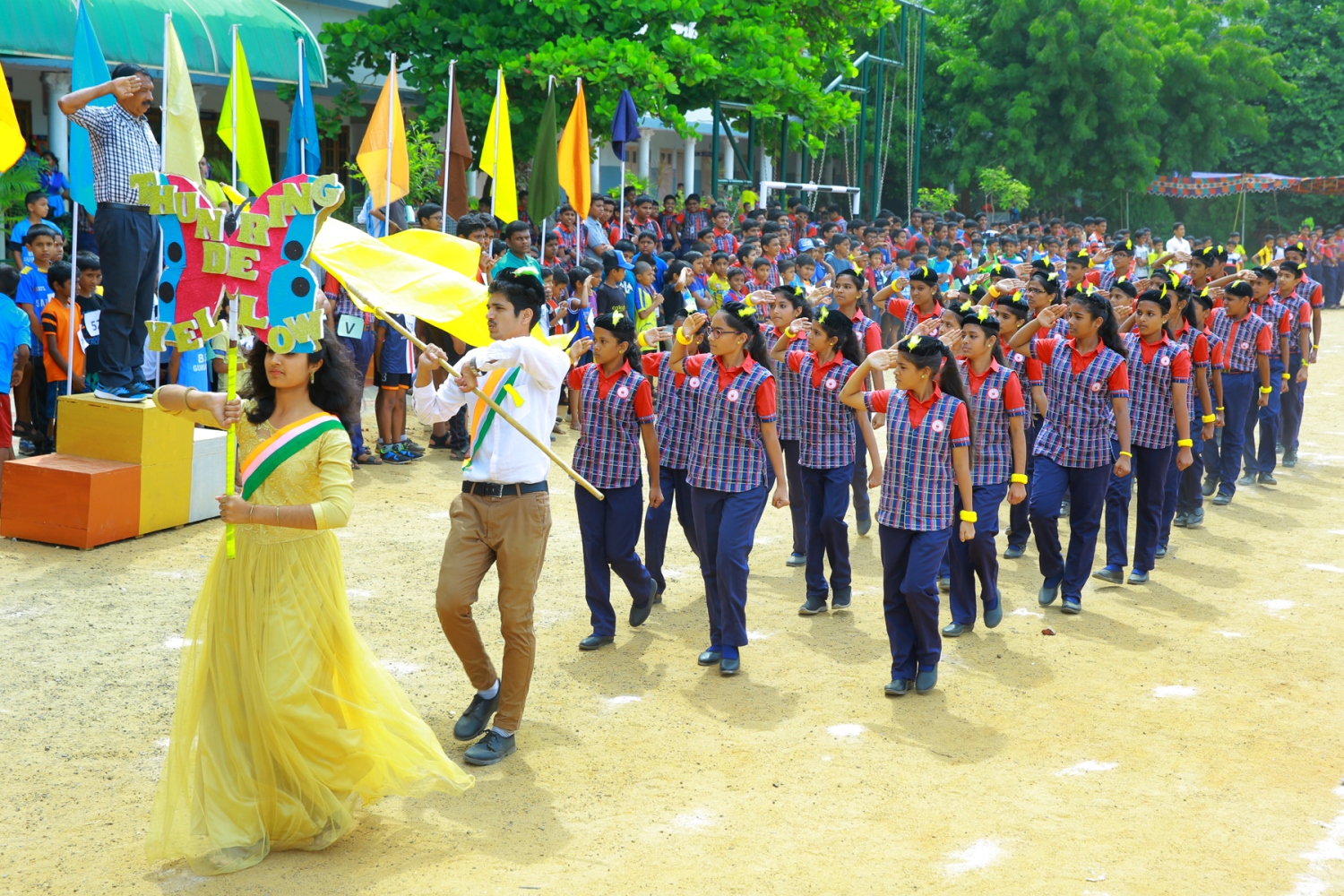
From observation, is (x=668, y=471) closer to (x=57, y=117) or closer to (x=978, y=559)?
(x=978, y=559)

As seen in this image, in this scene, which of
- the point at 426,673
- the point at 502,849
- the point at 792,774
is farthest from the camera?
the point at 426,673

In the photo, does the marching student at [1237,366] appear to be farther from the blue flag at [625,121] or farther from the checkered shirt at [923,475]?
the blue flag at [625,121]

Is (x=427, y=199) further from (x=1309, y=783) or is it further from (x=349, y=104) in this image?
(x=1309, y=783)

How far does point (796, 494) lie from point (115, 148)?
4.82 metres

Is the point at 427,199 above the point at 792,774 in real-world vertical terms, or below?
above

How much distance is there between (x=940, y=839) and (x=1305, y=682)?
3.03 m

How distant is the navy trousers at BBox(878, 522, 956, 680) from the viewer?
6.32 m

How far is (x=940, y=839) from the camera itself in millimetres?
4805

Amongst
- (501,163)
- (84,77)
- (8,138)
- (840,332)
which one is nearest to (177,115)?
(84,77)

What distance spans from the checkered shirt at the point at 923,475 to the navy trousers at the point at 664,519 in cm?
139

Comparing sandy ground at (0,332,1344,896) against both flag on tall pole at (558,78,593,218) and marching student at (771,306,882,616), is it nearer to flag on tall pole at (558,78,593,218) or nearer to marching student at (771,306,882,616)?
marching student at (771,306,882,616)

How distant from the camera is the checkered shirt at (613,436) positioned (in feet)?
22.7

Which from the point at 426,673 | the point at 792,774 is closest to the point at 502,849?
the point at 792,774

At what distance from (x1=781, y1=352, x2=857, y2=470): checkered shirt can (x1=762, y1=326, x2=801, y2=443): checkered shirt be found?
18cm
